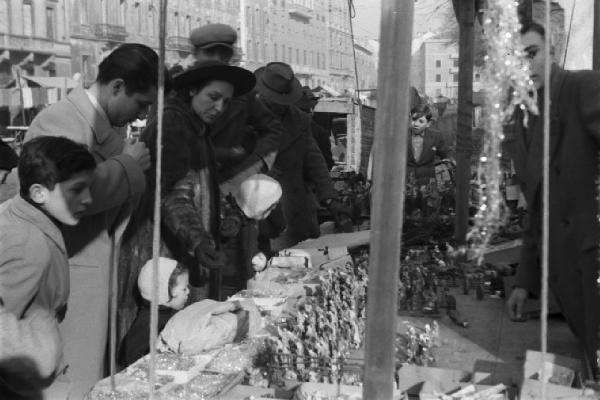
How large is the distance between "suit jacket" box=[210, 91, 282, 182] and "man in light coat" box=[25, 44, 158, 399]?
1317 millimetres

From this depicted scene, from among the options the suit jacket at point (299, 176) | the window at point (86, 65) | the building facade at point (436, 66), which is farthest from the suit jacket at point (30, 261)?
the window at point (86, 65)

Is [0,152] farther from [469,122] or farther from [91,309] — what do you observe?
[469,122]

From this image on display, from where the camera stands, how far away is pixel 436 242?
4727mm

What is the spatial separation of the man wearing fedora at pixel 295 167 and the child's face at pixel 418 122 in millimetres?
1393

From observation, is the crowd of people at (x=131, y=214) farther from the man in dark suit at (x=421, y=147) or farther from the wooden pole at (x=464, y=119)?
the man in dark suit at (x=421, y=147)

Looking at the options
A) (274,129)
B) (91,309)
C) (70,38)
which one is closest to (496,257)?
(274,129)

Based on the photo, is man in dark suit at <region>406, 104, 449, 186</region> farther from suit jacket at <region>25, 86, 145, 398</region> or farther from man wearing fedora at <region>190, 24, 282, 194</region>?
suit jacket at <region>25, 86, 145, 398</region>

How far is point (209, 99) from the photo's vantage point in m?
3.26

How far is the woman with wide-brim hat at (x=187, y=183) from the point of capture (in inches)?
118

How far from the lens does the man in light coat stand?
2562mm

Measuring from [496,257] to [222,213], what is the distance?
1.46 m

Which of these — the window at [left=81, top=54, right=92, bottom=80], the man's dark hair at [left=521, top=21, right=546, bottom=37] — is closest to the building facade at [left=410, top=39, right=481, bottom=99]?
the window at [left=81, top=54, right=92, bottom=80]

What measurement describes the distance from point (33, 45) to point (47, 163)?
25.2 metres

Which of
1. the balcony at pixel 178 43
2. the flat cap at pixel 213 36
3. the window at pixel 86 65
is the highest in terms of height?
the window at pixel 86 65
